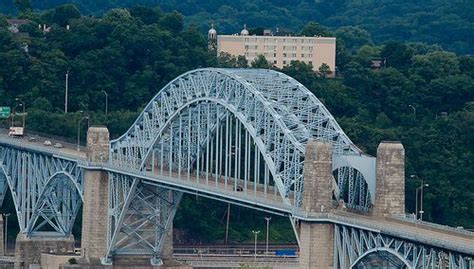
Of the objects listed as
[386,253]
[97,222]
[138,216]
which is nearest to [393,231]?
[386,253]

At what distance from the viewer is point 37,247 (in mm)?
164000

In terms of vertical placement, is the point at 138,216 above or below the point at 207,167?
below

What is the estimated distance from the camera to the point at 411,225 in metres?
119

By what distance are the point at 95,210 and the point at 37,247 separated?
1143 cm

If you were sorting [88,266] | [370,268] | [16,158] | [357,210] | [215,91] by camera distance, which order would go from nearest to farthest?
[370,268], [357,210], [215,91], [88,266], [16,158]

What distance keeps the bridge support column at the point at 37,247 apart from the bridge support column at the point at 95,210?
24.3 ft

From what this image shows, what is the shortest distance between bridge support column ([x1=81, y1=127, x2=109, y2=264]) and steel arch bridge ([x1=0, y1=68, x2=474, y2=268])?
1.86ft

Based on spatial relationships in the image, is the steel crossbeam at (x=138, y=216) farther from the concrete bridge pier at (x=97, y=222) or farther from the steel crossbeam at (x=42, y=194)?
the steel crossbeam at (x=42, y=194)

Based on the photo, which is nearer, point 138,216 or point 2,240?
point 138,216

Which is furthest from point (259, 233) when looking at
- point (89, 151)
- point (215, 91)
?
point (215, 91)

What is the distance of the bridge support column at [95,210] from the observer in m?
154

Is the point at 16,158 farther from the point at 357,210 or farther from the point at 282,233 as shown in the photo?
the point at 357,210

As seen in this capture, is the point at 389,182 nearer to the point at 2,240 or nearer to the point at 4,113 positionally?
the point at 2,240

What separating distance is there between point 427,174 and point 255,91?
53069 mm
